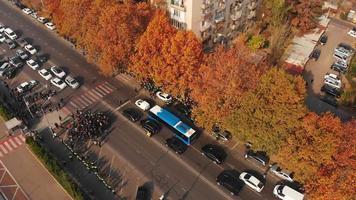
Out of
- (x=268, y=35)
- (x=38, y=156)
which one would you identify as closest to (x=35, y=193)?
(x=38, y=156)

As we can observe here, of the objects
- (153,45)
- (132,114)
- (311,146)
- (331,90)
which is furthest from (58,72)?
(331,90)

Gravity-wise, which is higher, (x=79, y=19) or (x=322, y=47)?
(x=79, y=19)

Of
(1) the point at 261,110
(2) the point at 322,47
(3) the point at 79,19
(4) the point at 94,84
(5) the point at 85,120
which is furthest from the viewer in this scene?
(2) the point at 322,47

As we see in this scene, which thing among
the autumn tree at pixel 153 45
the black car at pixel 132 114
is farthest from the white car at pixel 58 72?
the autumn tree at pixel 153 45

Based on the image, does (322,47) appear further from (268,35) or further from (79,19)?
(79,19)

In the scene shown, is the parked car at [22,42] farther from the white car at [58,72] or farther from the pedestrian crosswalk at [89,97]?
the pedestrian crosswalk at [89,97]

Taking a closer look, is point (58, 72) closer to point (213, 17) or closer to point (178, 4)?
point (178, 4)
